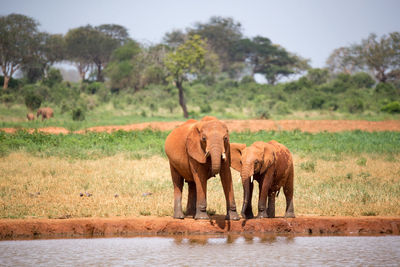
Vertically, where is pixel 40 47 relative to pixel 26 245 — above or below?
above

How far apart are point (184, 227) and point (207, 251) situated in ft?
4.26

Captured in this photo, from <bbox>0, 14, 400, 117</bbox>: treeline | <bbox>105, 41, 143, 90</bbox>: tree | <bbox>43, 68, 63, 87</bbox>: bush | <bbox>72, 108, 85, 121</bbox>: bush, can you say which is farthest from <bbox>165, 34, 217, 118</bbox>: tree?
<bbox>43, 68, 63, 87</bbox>: bush

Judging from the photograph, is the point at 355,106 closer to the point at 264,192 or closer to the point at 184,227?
the point at 264,192

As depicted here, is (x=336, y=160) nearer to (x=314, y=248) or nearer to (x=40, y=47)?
(x=314, y=248)

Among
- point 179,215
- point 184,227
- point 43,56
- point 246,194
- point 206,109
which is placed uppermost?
point 43,56

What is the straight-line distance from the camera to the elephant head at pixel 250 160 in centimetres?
898

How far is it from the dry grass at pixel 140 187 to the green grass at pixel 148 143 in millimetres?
757

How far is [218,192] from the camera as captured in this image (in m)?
12.7

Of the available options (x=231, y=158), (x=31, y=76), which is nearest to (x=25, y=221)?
(x=231, y=158)

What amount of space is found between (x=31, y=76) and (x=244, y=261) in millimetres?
52534

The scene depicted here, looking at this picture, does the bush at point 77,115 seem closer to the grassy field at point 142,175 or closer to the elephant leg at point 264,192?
the grassy field at point 142,175

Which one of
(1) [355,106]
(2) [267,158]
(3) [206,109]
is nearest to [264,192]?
(2) [267,158]

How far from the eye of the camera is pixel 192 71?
1555 inches

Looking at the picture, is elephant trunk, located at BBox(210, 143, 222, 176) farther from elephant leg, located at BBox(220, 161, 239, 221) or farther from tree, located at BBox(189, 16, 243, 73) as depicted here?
tree, located at BBox(189, 16, 243, 73)
